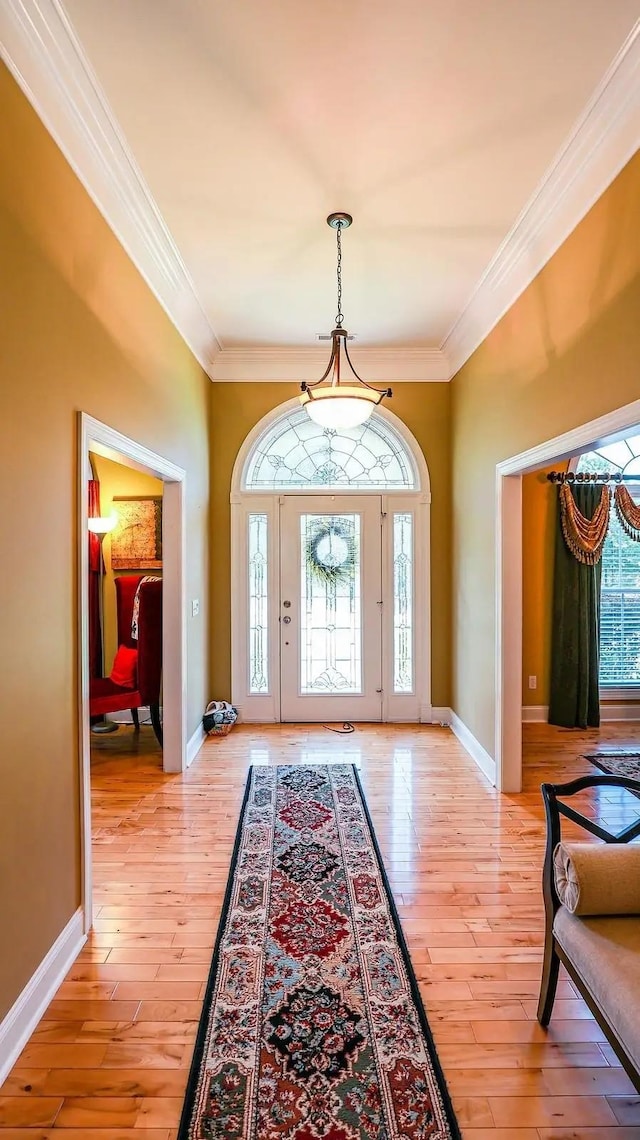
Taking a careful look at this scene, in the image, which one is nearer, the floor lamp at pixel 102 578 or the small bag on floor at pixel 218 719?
the small bag on floor at pixel 218 719

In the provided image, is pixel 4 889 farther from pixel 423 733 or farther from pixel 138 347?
pixel 423 733

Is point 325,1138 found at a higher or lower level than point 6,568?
lower

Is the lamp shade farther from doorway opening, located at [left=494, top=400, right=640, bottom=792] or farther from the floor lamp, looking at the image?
doorway opening, located at [left=494, top=400, right=640, bottom=792]

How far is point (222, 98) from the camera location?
2.14 metres

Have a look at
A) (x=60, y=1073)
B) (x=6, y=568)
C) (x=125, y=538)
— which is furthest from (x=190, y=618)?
(x=60, y=1073)

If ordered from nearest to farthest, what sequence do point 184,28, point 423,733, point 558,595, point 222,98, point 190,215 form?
point 184,28, point 222,98, point 190,215, point 423,733, point 558,595

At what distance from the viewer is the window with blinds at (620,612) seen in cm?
542

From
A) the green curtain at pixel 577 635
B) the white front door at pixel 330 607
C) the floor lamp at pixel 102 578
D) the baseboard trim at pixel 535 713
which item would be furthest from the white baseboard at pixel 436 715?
the floor lamp at pixel 102 578

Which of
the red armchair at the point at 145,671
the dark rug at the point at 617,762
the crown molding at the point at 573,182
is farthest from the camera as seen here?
the red armchair at the point at 145,671

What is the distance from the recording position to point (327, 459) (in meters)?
5.14

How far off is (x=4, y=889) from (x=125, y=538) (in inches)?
155

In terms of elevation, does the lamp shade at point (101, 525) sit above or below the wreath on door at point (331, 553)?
above

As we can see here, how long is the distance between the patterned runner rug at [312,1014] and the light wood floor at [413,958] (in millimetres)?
72

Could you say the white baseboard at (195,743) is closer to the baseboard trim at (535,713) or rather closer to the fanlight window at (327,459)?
the fanlight window at (327,459)
